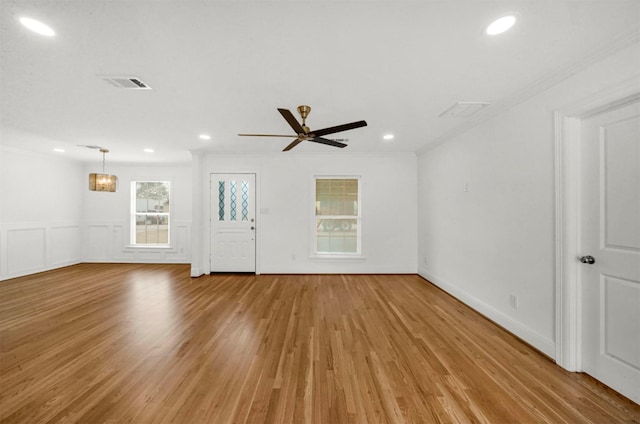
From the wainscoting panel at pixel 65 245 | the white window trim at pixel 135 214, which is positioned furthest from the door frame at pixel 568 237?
the wainscoting panel at pixel 65 245

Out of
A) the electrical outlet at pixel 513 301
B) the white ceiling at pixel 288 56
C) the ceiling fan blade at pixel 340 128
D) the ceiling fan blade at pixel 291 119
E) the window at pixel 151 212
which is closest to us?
the white ceiling at pixel 288 56

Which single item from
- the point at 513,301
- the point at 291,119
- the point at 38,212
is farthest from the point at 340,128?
the point at 38,212

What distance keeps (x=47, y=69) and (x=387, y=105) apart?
10.3ft

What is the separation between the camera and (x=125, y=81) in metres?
2.27

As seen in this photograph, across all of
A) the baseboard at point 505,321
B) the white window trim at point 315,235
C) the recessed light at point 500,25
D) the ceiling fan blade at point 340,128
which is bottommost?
the baseboard at point 505,321

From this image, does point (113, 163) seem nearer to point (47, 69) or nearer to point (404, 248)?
point (47, 69)

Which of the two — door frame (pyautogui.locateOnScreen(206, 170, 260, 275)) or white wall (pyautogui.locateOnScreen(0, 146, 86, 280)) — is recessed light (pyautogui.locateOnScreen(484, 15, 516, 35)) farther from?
white wall (pyautogui.locateOnScreen(0, 146, 86, 280))

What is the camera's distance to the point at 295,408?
1.61m

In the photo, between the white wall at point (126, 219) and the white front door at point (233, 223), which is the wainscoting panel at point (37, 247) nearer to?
the white wall at point (126, 219)

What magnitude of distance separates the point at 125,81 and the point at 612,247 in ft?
13.9

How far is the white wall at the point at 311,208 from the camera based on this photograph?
513cm

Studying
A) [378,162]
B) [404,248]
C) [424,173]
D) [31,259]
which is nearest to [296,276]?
[404,248]

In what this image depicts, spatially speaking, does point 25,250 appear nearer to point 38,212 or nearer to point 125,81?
point 38,212

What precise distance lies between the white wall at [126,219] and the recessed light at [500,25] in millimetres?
6394
